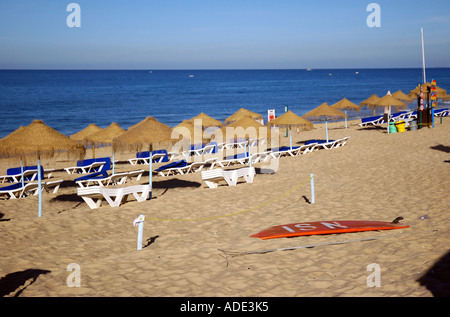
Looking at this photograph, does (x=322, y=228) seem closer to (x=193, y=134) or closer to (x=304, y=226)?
(x=304, y=226)

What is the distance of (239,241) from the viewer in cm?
611

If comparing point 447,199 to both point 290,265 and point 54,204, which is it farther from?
point 54,204

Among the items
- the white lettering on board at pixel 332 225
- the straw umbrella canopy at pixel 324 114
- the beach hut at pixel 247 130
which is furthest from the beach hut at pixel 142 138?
the straw umbrella canopy at pixel 324 114

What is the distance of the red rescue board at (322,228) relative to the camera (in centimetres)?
613

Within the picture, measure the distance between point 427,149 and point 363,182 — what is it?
4980 mm

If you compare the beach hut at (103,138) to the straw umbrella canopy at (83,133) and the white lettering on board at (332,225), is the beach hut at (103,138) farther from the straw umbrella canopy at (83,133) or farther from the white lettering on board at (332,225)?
the white lettering on board at (332,225)

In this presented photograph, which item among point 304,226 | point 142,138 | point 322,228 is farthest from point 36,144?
point 322,228

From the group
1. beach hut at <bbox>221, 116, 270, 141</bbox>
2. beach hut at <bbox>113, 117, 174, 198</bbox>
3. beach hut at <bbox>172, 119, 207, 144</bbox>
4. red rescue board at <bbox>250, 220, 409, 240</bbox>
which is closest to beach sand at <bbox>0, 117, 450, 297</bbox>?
red rescue board at <bbox>250, 220, 409, 240</bbox>

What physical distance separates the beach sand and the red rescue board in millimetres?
111

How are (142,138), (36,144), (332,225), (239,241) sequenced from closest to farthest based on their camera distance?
(239,241), (332,225), (36,144), (142,138)

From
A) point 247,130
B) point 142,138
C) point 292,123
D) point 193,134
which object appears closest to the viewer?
point 142,138

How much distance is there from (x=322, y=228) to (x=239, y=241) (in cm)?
132

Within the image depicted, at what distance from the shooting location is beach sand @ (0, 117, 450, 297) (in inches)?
176

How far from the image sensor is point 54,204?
9.32 meters
